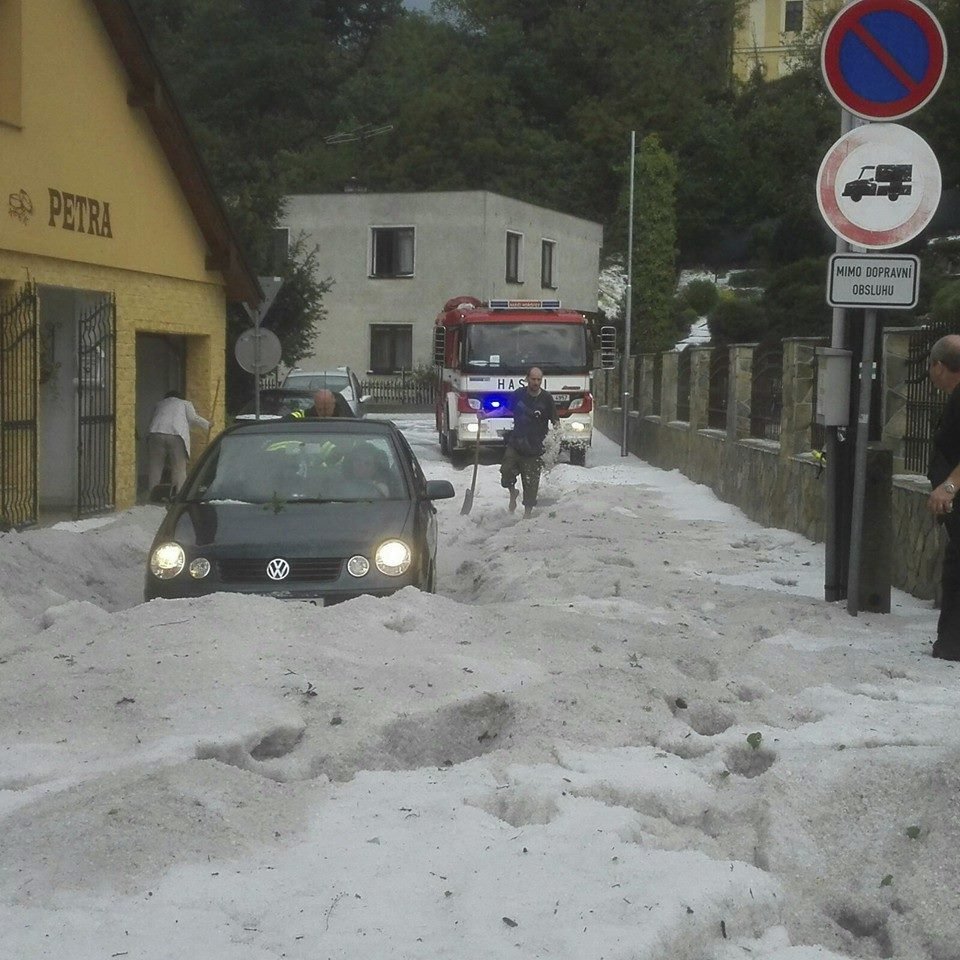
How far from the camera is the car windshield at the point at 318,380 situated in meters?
34.6

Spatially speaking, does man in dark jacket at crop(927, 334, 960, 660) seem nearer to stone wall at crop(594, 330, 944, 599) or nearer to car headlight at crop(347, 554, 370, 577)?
stone wall at crop(594, 330, 944, 599)

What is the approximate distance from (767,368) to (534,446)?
2983mm

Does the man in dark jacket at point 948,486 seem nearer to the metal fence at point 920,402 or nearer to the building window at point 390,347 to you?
the metal fence at point 920,402

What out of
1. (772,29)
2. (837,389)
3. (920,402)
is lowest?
(920,402)

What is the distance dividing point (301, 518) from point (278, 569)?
0.63m

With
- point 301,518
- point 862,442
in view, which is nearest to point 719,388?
point 862,442

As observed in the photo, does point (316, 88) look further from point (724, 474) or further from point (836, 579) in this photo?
point (836, 579)

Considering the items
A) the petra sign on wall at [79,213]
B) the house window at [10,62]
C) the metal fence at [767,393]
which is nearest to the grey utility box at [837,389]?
the metal fence at [767,393]

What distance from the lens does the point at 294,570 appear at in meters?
9.33

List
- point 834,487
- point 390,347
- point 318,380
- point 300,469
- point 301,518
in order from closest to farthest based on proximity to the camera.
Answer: point 301,518
point 834,487
point 300,469
point 318,380
point 390,347

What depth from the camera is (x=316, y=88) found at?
3068 inches

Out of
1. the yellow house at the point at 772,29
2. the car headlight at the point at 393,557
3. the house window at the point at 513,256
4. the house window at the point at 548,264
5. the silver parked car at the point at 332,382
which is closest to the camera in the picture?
the car headlight at the point at 393,557

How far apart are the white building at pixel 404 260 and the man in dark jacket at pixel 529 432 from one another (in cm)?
3492

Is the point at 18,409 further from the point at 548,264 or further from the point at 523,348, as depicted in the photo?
the point at 548,264
